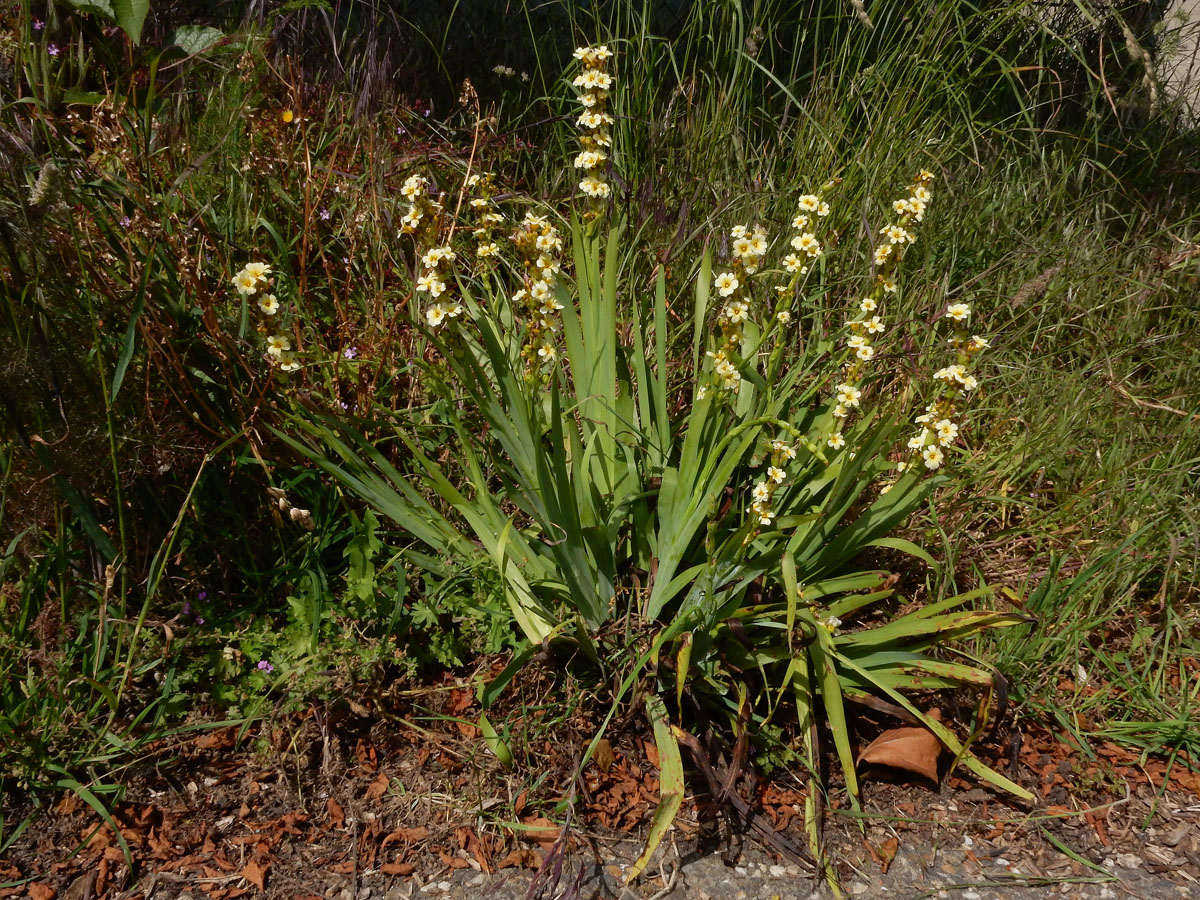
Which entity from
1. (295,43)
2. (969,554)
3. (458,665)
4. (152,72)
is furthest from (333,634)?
(295,43)

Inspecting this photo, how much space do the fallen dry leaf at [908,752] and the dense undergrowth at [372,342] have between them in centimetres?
29

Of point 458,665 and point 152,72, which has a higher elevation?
point 152,72

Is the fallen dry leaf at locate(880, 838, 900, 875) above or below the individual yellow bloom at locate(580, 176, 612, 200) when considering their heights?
below

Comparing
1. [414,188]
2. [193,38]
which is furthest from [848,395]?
[193,38]

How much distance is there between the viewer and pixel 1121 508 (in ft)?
8.11

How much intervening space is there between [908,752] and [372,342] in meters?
1.66

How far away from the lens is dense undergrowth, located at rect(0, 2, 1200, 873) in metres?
1.93

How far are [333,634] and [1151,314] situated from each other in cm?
267

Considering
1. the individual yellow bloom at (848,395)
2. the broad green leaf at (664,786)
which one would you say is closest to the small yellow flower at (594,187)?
the individual yellow bloom at (848,395)

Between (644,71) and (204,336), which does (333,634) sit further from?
(644,71)

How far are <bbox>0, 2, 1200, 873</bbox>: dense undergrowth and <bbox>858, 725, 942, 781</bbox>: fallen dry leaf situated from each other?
291mm

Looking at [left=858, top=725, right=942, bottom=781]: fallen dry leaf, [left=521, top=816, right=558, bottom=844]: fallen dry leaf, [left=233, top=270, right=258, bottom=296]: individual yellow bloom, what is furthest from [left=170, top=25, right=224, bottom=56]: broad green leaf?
[left=858, top=725, right=942, bottom=781]: fallen dry leaf

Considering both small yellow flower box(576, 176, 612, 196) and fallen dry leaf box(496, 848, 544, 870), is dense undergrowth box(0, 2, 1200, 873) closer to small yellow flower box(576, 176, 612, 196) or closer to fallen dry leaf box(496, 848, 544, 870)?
small yellow flower box(576, 176, 612, 196)

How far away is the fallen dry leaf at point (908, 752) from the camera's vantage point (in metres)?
1.98
